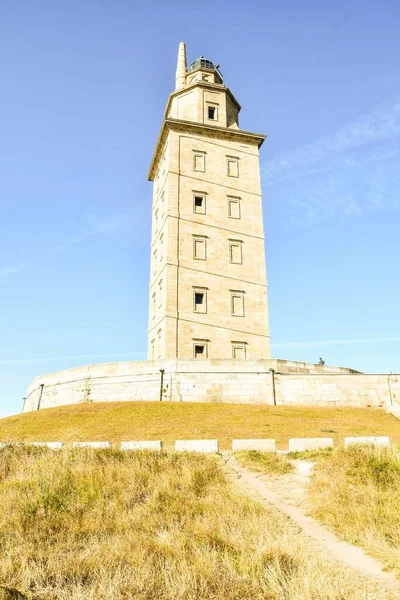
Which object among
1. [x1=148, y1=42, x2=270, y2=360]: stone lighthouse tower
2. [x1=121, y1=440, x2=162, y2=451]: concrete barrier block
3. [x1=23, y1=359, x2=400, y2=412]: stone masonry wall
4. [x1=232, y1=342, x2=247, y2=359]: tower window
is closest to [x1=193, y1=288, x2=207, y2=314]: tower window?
[x1=148, y1=42, x2=270, y2=360]: stone lighthouse tower

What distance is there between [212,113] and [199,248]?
15276 mm

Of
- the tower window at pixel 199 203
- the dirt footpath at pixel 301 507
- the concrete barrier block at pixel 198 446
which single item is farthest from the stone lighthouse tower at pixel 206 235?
the dirt footpath at pixel 301 507

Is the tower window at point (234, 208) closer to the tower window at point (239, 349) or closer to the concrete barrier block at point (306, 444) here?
the tower window at point (239, 349)

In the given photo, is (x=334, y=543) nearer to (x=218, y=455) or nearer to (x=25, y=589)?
(x=25, y=589)

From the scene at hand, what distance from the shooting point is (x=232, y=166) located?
3934cm

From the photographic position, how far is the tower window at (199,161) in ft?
125

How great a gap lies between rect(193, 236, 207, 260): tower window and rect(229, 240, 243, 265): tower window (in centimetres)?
245

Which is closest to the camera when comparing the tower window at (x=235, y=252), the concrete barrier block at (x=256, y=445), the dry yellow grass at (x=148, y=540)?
the dry yellow grass at (x=148, y=540)

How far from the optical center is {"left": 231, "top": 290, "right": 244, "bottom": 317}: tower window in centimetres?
3438

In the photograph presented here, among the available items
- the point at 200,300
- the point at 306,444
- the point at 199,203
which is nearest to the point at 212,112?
the point at 199,203

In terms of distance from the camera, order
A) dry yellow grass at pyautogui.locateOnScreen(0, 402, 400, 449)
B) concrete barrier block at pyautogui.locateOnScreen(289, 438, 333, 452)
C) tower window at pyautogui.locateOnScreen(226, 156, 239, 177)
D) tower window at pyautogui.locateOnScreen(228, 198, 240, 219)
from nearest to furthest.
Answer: concrete barrier block at pyautogui.locateOnScreen(289, 438, 333, 452) → dry yellow grass at pyautogui.locateOnScreen(0, 402, 400, 449) → tower window at pyautogui.locateOnScreen(228, 198, 240, 219) → tower window at pyautogui.locateOnScreen(226, 156, 239, 177)

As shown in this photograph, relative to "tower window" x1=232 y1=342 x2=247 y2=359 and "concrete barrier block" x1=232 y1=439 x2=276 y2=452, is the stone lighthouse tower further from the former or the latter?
"concrete barrier block" x1=232 y1=439 x2=276 y2=452

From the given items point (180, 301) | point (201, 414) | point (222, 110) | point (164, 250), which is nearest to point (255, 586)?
point (201, 414)

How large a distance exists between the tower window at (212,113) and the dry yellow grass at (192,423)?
29279mm
